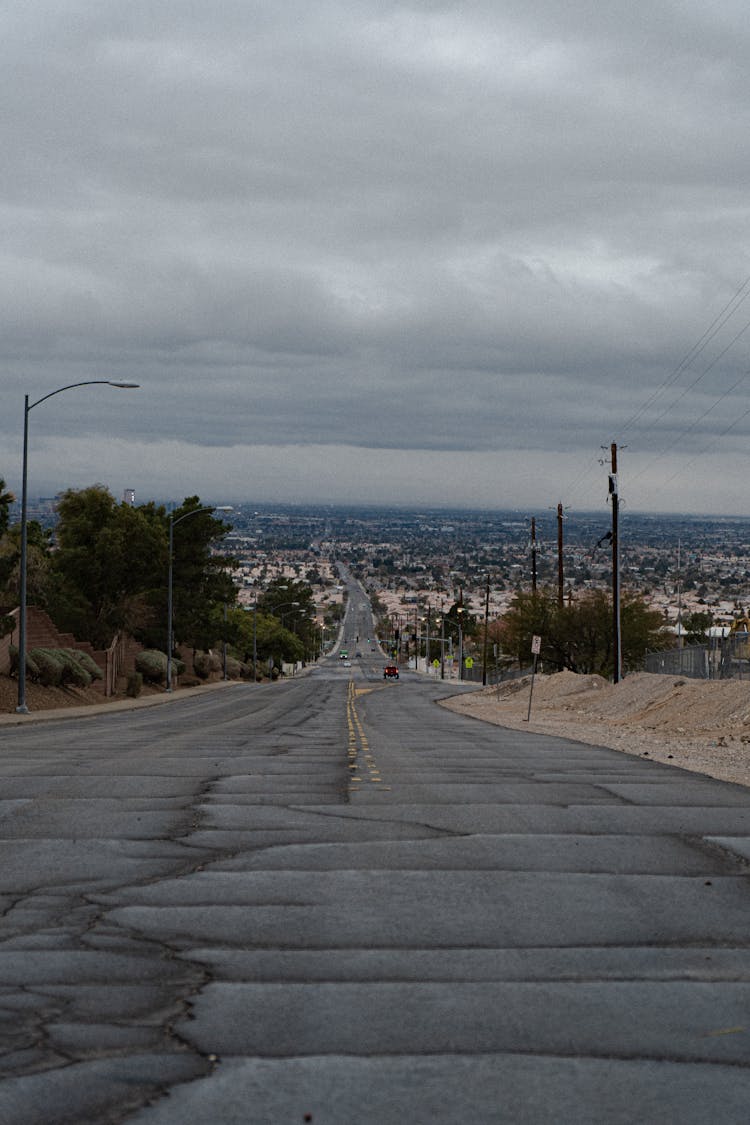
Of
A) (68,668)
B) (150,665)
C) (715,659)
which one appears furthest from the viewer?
(150,665)

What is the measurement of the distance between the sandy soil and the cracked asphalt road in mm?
7446

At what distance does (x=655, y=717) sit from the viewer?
40.0 meters

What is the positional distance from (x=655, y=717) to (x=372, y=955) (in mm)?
33428

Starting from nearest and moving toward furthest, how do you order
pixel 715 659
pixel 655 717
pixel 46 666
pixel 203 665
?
pixel 655 717
pixel 715 659
pixel 46 666
pixel 203 665

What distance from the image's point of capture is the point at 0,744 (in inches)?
1032

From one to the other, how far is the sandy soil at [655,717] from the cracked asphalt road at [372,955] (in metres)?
7.45

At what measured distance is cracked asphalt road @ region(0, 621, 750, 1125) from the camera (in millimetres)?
5375

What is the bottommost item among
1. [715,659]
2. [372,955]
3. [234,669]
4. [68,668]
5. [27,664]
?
[234,669]

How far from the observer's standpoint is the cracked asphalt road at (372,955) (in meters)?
5.38

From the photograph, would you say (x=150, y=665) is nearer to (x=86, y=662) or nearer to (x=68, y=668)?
(x=86, y=662)

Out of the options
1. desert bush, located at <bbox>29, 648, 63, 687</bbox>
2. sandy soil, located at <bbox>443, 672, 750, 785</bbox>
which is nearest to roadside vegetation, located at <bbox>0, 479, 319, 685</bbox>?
desert bush, located at <bbox>29, 648, 63, 687</bbox>

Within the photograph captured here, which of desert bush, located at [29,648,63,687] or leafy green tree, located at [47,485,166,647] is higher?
leafy green tree, located at [47,485,166,647]

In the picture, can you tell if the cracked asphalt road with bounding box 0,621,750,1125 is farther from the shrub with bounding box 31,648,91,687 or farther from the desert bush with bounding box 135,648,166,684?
the desert bush with bounding box 135,648,166,684

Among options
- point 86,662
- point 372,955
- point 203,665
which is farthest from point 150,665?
point 372,955
